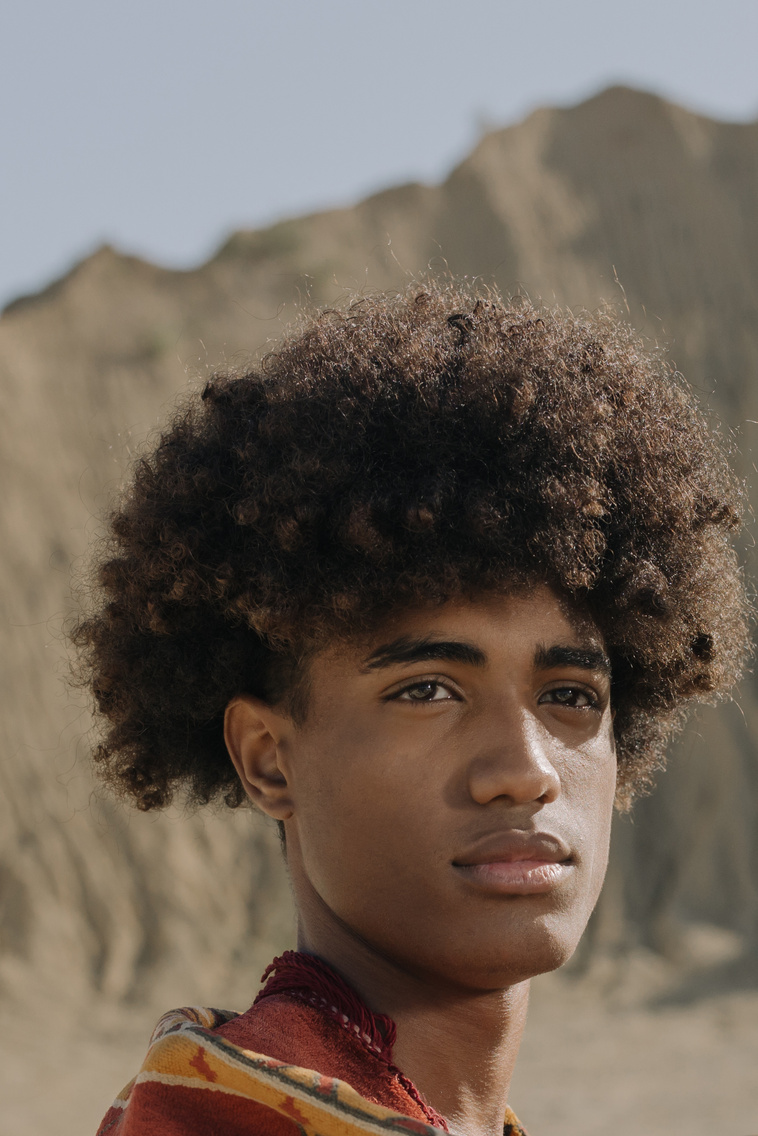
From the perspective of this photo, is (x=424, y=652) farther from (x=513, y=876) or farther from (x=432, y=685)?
(x=513, y=876)

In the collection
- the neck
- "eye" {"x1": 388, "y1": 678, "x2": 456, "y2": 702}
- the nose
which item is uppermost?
"eye" {"x1": 388, "y1": 678, "x2": 456, "y2": 702}

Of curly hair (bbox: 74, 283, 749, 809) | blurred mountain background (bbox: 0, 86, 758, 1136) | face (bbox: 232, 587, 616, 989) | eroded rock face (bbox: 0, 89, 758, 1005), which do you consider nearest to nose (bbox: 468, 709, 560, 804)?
face (bbox: 232, 587, 616, 989)

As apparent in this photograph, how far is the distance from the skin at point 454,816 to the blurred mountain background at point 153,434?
7788 mm

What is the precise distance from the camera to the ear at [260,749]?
1982mm

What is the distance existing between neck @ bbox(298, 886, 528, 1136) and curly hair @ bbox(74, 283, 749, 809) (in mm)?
363

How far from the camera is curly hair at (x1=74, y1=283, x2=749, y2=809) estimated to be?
1899mm

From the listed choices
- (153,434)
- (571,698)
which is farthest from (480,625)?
(153,434)

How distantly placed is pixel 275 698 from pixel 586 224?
14384mm

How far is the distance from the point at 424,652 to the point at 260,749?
0.37 m

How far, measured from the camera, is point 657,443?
210cm

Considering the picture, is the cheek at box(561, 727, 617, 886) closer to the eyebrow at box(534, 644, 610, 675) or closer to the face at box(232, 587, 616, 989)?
the face at box(232, 587, 616, 989)

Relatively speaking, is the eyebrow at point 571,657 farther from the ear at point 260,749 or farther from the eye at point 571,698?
the ear at point 260,749

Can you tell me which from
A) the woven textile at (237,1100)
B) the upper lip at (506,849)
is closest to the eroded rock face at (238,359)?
the upper lip at (506,849)

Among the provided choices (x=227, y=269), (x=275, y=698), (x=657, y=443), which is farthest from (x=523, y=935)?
(x=227, y=269)
